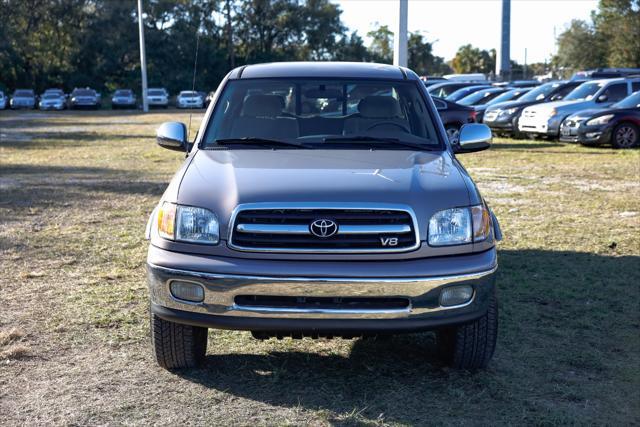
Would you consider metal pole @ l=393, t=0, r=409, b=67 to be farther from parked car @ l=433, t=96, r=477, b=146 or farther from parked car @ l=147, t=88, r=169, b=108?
parked car @ l=147, t=88, r=169, b=108

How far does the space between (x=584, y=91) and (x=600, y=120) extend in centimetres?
347

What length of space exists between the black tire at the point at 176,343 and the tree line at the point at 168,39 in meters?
62.8

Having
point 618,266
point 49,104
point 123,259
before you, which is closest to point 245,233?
point 123,259

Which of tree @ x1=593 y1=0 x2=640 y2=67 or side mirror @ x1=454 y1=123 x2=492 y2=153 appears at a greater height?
tree @ x1=593 y1=0 x2=640 y2=67

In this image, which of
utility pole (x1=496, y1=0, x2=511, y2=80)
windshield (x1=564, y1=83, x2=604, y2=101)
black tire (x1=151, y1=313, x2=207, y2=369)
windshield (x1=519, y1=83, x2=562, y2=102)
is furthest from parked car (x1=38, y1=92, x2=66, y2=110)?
black tire (x1=151, y1=313, x2=207, y2=369)

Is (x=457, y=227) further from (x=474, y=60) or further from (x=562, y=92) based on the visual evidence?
(x=474, y=60)

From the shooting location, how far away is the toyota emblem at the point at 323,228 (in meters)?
4.13

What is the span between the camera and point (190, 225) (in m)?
4.26

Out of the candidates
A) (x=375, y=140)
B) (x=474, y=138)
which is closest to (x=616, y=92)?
(x=474, y=138)

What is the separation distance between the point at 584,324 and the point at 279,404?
8.04 feet

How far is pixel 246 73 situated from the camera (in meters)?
5.92

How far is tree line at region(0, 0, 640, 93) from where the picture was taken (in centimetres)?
6419

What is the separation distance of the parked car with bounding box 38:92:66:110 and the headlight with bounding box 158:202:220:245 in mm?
49776

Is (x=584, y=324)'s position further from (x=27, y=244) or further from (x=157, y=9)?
(x=157, y=9)
